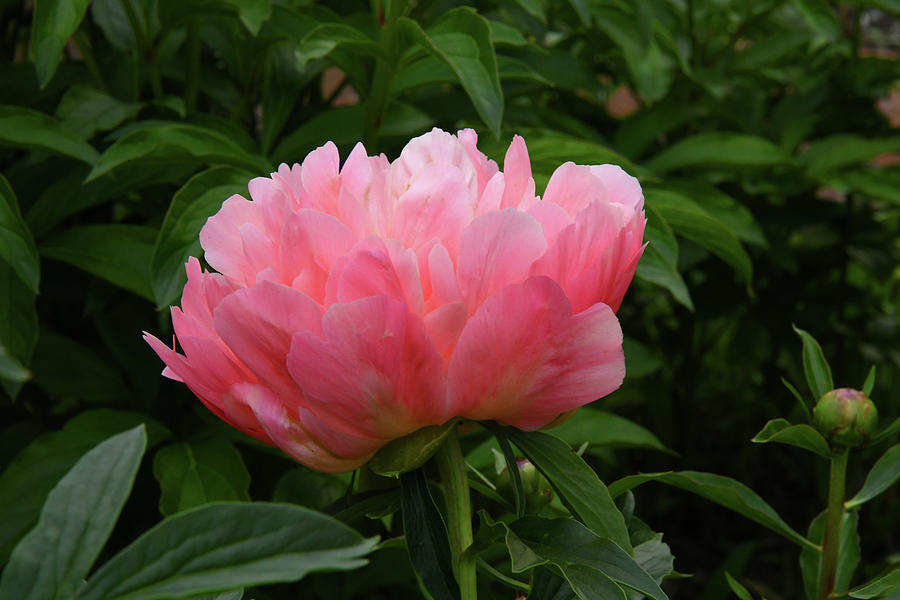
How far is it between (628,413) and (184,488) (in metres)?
1.41

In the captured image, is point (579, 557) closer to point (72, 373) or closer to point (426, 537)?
point (426, 537)

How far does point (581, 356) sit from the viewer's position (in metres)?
0.32

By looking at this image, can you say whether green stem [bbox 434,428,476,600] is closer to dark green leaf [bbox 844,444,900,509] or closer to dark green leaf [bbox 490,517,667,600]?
dark green leaf [bbox 490,517,667,600]

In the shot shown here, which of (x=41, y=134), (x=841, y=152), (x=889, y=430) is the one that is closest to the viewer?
(x=889, y=430)

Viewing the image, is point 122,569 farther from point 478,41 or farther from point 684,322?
point 684,322

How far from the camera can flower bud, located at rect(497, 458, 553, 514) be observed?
0.43 m

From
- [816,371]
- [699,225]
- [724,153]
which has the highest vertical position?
[816,371]

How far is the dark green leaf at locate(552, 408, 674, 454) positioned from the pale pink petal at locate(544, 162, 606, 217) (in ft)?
1.81

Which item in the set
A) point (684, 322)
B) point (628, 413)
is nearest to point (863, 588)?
point (684, 322)

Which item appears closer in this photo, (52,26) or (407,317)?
(407,317)

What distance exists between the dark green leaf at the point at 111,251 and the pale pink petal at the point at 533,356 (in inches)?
21.7

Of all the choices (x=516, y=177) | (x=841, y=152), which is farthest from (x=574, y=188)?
(x=841, y=152)

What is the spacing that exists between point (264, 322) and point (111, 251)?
587 mm

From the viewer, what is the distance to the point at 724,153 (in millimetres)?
1194
